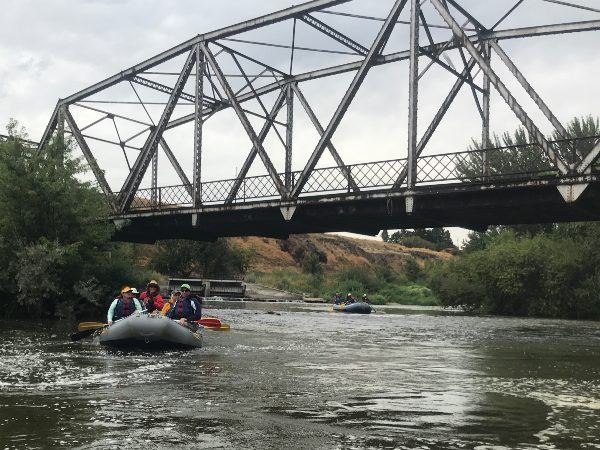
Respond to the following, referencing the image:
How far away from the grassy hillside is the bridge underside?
40.5m

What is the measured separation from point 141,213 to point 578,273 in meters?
26.8

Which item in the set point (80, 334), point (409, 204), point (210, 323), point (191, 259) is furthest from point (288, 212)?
point (191, 259)

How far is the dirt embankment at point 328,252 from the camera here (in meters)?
129

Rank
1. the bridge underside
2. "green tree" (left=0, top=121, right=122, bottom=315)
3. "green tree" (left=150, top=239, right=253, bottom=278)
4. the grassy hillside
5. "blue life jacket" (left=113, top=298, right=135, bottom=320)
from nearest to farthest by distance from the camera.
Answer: "blue life jacket" (left=113, top=298, right=135, bottom=320), the bridge underside, "green tree" (left=0, top=121, right=122, bottom=315), "green tree" (left=150, top=239, right=253, bottom=278), the grassy hillside

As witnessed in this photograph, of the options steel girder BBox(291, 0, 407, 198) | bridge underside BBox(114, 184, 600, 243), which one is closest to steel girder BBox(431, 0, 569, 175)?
bridge underside BBox(114, 184, 600, 243)

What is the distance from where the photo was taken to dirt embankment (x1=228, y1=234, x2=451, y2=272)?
129m

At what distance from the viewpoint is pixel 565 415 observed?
10.3m

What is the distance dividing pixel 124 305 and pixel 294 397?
10053 millimetres

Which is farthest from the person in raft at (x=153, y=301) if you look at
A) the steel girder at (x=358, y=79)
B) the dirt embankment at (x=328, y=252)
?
the dirt embankment at (x=328, y=252)

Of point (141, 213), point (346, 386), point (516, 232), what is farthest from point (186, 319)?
point (516, 232)

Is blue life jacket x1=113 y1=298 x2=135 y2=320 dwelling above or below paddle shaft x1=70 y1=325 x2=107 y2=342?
above

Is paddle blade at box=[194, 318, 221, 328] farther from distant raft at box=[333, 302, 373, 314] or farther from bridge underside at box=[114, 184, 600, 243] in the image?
distant raft at box=[333, 302, 373, 314]

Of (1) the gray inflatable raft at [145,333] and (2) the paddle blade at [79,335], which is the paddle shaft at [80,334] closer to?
(2) the paddle blade at [79,335]

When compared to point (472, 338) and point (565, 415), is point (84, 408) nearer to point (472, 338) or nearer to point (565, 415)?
point (565, 415)
